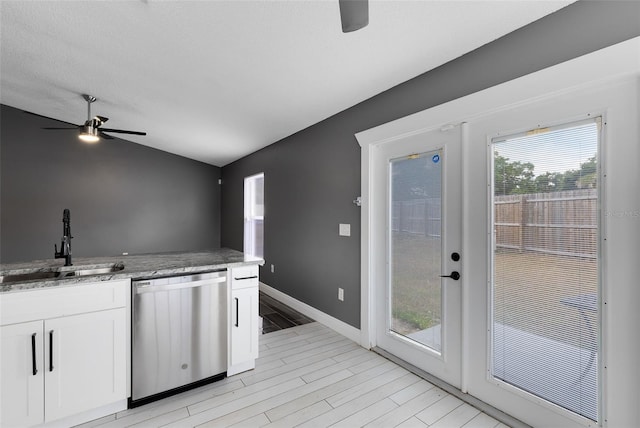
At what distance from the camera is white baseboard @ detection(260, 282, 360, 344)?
9.87ft

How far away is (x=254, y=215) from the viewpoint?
550cm

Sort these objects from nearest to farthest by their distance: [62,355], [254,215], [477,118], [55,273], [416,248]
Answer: [62,355] < [477,118] < [55,273] < [416,248] < [254,215]

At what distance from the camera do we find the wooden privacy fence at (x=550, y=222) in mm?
1540

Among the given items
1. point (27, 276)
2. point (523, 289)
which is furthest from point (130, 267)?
point (523, 289)

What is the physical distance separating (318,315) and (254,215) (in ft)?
8.74

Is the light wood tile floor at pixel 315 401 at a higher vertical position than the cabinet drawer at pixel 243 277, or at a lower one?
lower

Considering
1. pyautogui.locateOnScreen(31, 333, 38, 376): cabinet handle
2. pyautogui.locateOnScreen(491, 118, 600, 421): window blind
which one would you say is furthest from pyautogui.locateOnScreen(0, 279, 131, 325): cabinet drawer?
pyautogui.locateOnScreen(491, 118, 600, 421): window blind

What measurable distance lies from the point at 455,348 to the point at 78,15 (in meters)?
3.61

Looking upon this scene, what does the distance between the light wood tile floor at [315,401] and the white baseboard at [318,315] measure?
36 centimetres

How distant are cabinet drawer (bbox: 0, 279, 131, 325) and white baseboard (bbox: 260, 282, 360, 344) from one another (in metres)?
2.09

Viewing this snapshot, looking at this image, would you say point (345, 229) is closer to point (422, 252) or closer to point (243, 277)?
point (422, 252)

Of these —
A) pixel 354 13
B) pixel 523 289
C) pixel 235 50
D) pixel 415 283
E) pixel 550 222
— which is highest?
pixel 235 50

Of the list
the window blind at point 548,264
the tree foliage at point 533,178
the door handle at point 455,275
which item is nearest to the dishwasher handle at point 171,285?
the door handle at point 455,275

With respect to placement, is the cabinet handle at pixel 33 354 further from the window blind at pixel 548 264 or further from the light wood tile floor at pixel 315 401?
the window blind at pixel 548 264
